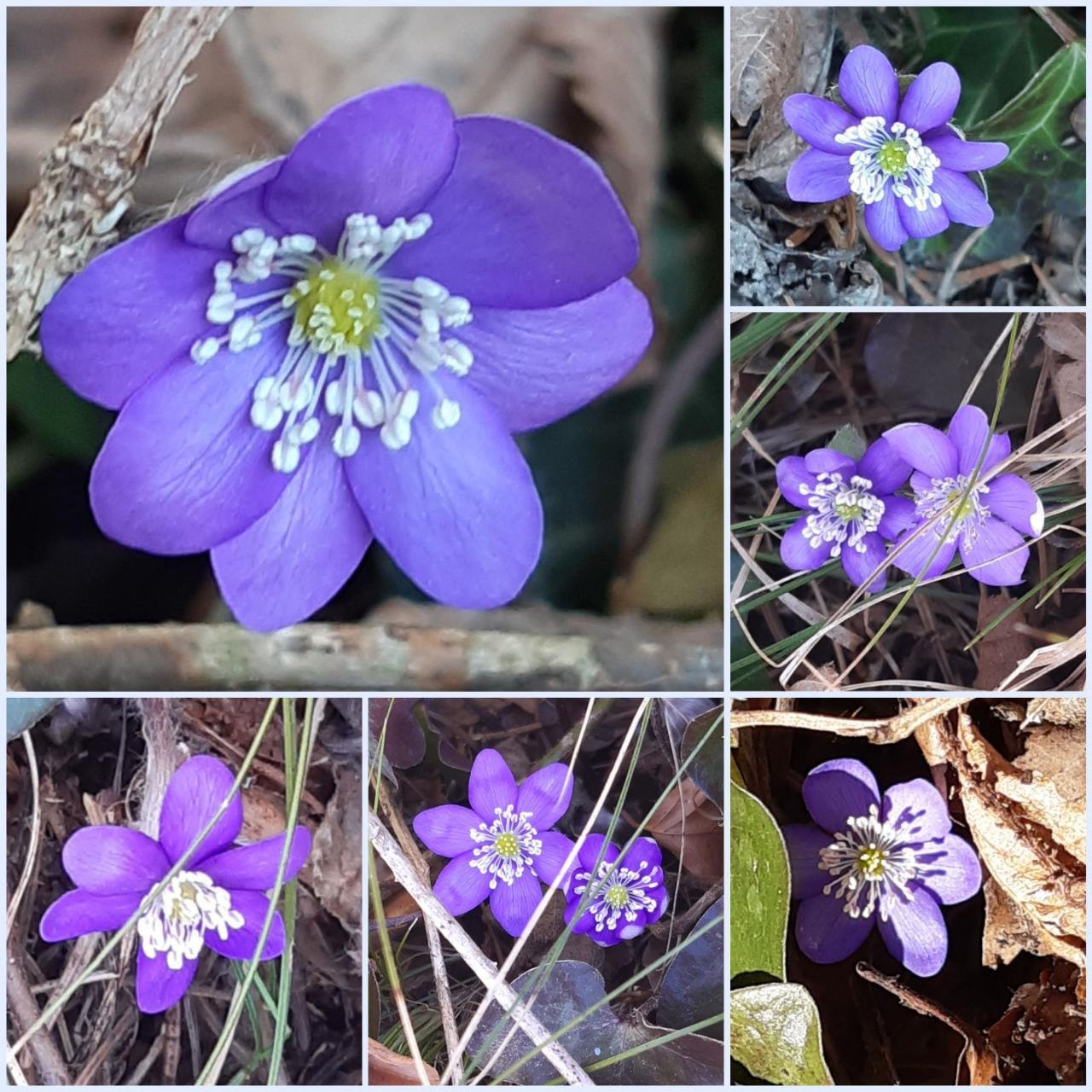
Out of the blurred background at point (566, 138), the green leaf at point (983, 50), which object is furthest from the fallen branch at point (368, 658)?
the green leaf at point (983, 50)

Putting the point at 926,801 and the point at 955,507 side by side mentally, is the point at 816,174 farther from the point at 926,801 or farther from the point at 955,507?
the point at 926,801

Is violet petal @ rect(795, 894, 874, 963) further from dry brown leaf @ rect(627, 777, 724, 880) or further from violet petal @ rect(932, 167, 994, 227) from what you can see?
violet petal @ rect(932, 167, 994, 227)

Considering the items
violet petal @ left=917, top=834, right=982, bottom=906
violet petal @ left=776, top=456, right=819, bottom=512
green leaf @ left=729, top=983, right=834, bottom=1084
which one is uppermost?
violet petal @ left=776, top=456, right=819, bottom=512

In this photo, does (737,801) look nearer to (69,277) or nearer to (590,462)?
(590,462)

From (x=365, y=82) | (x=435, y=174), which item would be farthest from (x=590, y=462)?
(x=365, y=82)

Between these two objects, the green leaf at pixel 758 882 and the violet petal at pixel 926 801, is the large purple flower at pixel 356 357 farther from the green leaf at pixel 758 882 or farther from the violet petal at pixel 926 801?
the violet petal at pixel 926 801

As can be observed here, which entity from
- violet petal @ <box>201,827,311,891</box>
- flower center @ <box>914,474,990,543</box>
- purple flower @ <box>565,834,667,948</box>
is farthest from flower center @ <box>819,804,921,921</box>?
violet petal @ <box>201,827,311,891</box>

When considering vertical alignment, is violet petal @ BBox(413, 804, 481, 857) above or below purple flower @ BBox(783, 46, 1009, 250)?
below
